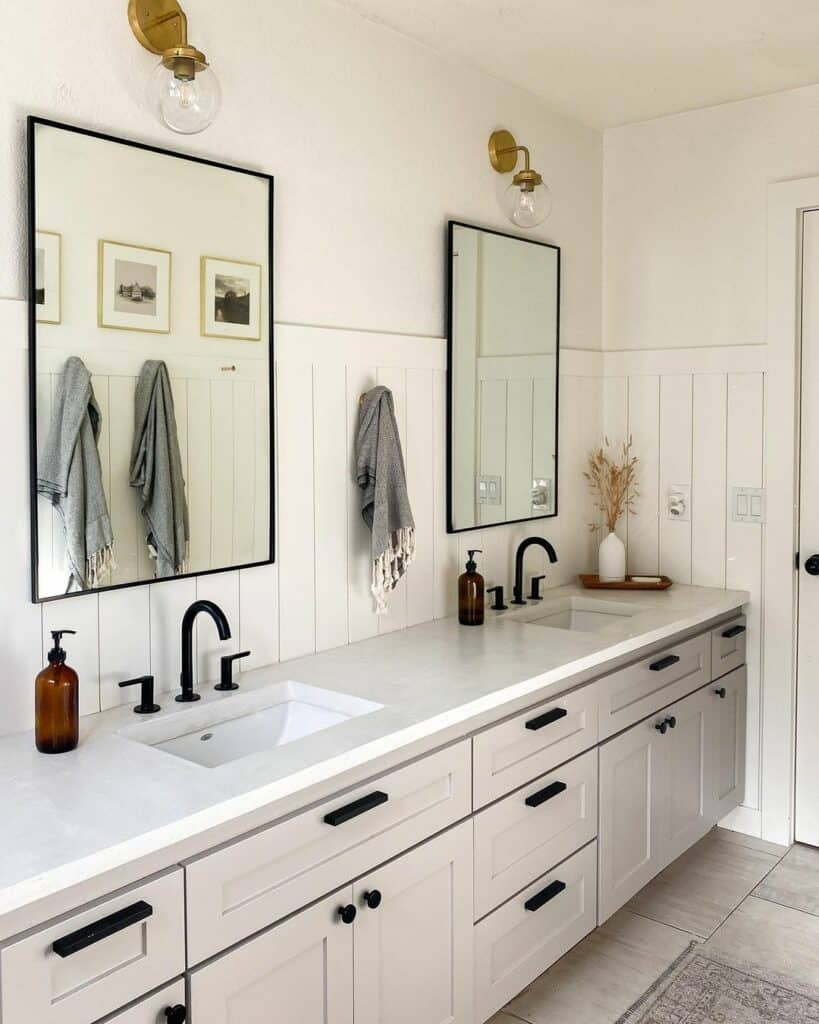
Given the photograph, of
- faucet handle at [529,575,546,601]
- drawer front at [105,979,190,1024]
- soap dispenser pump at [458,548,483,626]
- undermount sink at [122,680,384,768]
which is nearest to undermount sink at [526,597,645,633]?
faucet handle at [529,575,546,601]

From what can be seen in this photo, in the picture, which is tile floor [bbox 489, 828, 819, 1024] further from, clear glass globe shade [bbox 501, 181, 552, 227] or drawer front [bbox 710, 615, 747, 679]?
clear glass globe shade [bbox 501, 181, 552, 227]

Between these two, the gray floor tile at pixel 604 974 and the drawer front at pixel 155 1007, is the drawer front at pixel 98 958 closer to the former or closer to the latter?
the drawer front at pixel 155 1007

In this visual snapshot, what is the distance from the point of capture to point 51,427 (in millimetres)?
1888

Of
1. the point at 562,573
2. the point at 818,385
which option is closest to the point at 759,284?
the point at 818,385

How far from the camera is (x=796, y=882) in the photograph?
3078mm

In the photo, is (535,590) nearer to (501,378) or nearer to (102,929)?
(501,378)

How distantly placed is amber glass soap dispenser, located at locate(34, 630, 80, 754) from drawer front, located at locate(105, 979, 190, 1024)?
18.9 inches

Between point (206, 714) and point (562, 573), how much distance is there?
172cm

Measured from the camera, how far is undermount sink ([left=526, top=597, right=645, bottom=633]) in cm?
311

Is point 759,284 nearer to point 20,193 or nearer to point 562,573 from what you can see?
point 562,573

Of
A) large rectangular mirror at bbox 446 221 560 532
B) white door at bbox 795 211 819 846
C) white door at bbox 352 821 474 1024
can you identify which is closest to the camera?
white door at bbox 352 821 474 1024

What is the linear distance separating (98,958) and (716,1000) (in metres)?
1.72

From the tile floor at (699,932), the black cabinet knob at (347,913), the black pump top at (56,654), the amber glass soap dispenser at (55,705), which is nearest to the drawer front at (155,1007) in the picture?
the black cabinet knob at (347,913)

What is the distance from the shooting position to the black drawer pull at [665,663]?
278cm
